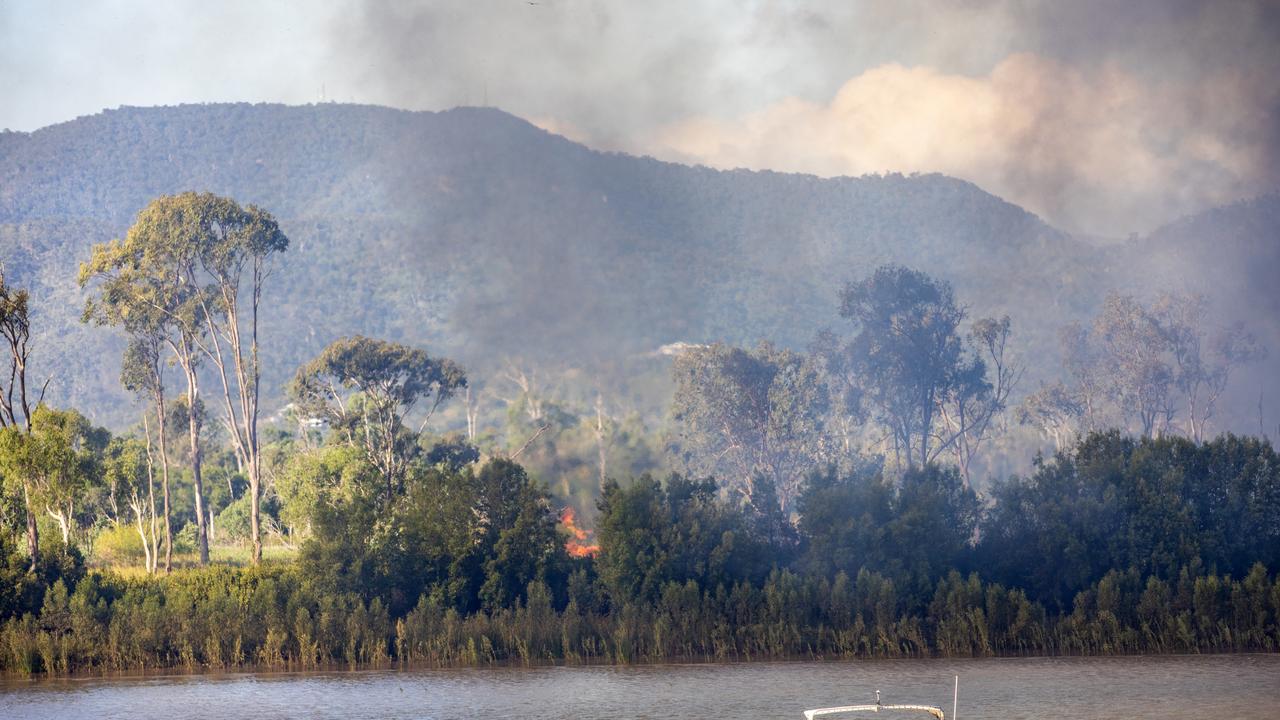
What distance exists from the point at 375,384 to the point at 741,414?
95.3ft

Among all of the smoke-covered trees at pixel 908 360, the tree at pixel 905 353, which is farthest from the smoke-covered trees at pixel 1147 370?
the tree at pixel 905 353

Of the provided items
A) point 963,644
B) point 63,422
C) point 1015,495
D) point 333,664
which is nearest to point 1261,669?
point 963,644

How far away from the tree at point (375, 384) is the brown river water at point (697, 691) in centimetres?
4246

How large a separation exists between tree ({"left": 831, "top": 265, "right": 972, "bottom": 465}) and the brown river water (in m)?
62.3

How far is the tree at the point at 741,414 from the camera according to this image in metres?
110

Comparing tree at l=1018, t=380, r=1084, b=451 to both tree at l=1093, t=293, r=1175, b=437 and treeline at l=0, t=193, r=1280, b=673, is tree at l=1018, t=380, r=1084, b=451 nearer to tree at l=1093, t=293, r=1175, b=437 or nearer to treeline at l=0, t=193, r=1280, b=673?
tree at l=1093, t=293, r=1175, b=437

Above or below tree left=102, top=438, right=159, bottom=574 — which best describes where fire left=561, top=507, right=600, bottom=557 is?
below

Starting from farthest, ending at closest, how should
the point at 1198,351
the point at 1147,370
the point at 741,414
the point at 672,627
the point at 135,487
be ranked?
1. the point at 1198,351
2. the point at 1147,370
3. the point at 741,414
4. the point at 135,487
5. the point at 672,627

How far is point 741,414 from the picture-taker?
111 meters

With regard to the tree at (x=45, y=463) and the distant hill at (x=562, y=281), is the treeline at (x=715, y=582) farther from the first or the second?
the distant hill at (x=562, y=281)

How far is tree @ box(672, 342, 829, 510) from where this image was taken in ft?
362

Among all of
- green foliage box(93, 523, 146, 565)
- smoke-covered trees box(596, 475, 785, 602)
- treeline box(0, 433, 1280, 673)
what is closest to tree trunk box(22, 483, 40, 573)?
treeline box(0, 433, 1280, 673)

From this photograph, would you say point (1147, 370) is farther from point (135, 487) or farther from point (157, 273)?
point (135, 487)

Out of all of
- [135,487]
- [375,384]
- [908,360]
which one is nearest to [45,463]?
[135,487]
